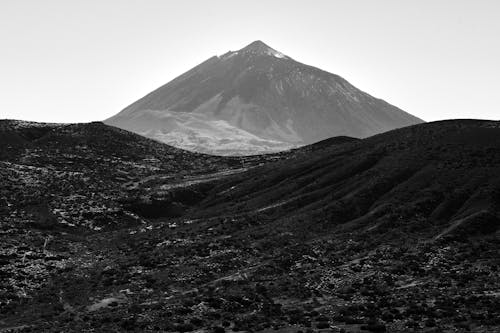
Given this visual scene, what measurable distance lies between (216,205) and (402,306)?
64167 millimetres

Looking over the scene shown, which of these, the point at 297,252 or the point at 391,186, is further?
the point at 391,186

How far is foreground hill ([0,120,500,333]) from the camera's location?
159 feet

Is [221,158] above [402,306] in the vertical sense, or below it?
above

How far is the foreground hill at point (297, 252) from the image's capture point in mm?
48469

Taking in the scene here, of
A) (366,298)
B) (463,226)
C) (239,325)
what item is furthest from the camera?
(463,226)

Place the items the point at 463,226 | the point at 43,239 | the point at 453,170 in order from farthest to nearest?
the point at 453,170
the point at 43,239
the point at 463,226

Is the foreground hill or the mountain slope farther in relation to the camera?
the mountain slope

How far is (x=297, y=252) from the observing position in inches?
2813

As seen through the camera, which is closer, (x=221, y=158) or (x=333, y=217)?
(x=333, y=217)

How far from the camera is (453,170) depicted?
91438mm

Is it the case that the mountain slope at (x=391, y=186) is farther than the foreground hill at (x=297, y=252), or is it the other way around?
the mountain slope at (x=391, y=186)

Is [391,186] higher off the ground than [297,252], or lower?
higher

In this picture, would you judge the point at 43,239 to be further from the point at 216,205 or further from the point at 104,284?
the point at 216,205

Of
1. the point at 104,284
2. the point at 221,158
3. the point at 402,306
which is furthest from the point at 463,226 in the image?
the point at 221,158
